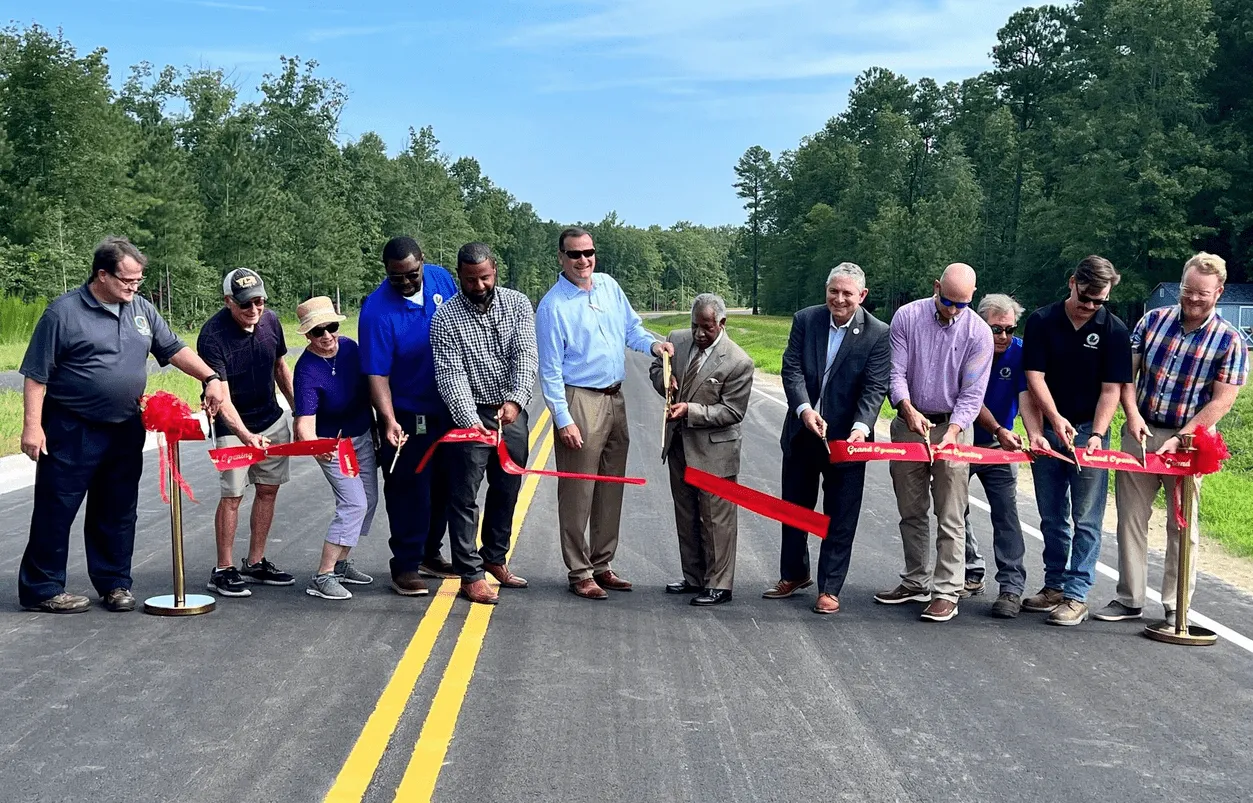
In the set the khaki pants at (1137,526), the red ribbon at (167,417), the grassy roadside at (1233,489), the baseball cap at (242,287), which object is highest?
the baseball cap at (242,287)

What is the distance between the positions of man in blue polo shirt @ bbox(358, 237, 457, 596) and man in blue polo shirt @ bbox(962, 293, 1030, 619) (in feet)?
11.1

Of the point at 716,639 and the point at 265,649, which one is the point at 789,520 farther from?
the point at 265,649

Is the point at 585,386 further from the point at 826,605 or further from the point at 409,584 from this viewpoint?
the point at 826,605

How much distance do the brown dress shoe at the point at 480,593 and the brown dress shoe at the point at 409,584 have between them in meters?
0.28

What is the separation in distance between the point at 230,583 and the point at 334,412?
3.98ft

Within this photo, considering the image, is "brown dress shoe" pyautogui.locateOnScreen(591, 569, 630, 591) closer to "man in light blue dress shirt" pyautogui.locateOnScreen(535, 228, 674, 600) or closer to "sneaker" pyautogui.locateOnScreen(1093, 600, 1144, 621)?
"man in light blue dress shirt" pyautogui.locateOnScreen(535, 228, 674, 600)

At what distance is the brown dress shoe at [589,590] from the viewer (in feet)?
24.7

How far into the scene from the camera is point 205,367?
7156 millimetres

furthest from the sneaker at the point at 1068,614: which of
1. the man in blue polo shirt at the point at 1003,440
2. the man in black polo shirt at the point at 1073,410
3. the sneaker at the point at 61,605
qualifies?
the sneaker at the point at 61,605

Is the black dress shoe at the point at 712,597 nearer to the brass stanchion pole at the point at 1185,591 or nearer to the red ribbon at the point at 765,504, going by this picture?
the red ribbon at the point at 765,504

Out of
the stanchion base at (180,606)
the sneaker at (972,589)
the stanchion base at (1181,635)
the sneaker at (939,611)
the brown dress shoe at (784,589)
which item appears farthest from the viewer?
the sneaker at (972,589)

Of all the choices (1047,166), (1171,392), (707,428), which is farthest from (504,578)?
(1047,166)

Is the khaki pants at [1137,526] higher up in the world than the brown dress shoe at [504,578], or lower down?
higher up

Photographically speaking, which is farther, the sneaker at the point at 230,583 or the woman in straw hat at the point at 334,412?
the sneaker at the point at 230,583
